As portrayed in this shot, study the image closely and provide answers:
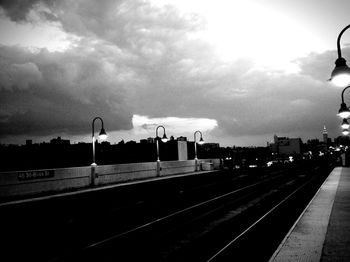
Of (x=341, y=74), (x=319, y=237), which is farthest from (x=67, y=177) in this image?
Result: (x=341, y=74)

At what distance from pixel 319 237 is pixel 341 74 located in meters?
5.38

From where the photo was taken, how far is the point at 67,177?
2080 centimetres

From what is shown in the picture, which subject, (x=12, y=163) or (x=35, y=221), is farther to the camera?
(x=12, y=163)

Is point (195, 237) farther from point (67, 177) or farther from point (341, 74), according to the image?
point (67, 177)

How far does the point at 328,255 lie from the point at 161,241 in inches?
192

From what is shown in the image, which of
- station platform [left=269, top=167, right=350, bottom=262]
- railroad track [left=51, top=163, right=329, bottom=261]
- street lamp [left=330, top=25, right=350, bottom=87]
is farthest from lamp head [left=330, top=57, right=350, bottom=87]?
railroad track [left=51, top=163, right=329, bottom=261]

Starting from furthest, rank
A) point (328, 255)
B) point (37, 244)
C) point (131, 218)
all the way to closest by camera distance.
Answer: point (131, 218) → point (37, 244) → point (328, 255)

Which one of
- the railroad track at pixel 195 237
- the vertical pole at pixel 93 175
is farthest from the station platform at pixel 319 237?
the vertical pole at pixel 93 175

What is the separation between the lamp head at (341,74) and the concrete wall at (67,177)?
17531mm

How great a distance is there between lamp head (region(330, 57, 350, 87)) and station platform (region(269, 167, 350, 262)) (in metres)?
4.34

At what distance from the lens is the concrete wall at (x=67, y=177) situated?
54.9ft

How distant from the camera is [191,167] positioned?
130ft

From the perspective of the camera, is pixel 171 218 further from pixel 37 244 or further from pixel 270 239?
pixel 37 244

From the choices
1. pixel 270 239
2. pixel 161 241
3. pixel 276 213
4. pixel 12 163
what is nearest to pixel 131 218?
pixel 161 241
